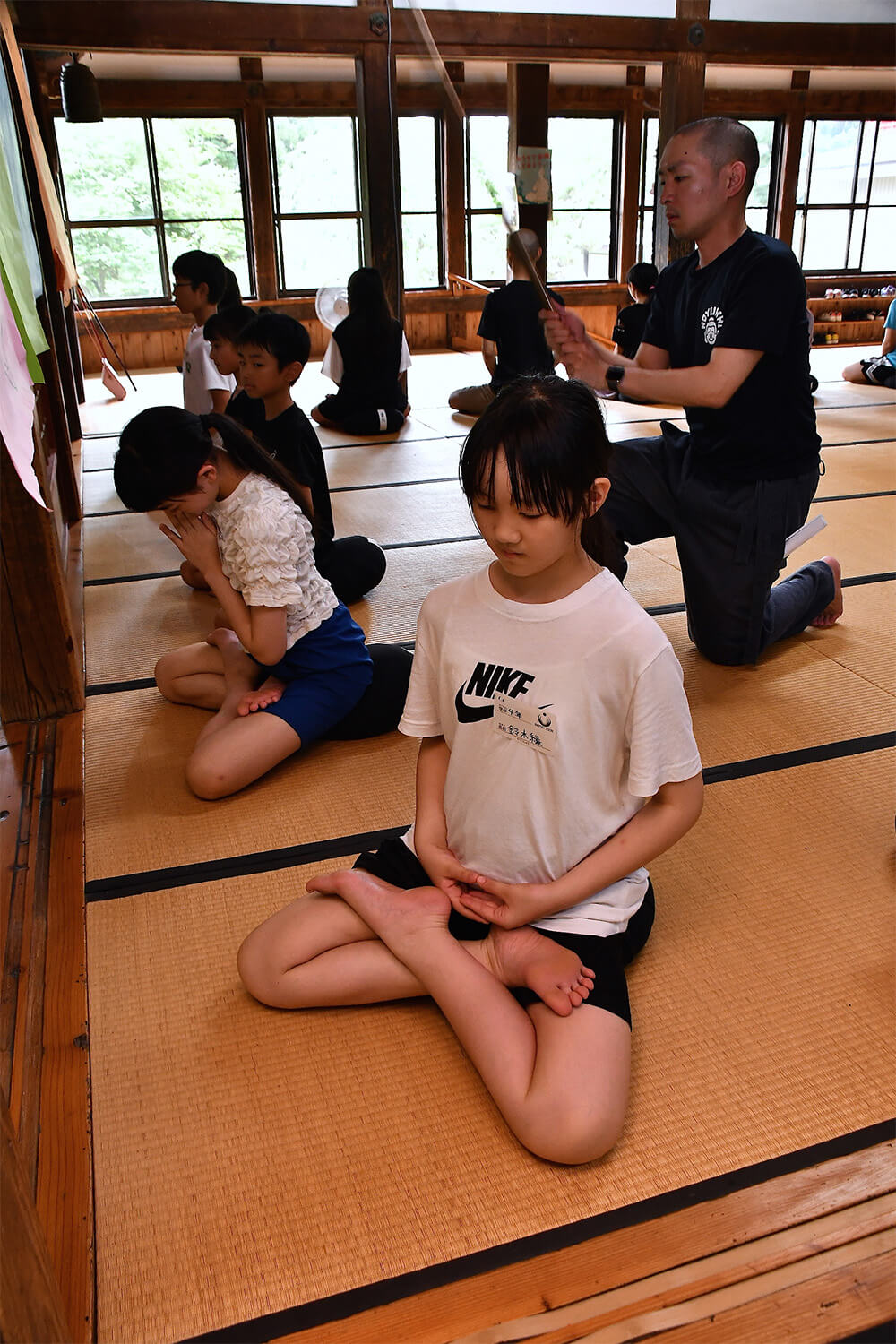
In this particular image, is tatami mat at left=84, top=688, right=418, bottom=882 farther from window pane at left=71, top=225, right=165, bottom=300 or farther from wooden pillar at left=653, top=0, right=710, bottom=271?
window pane at left=71, top=225, right=165, bottom=300

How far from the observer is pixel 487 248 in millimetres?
9258

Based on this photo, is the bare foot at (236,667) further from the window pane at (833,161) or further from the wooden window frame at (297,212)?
the window pane at (833,161)

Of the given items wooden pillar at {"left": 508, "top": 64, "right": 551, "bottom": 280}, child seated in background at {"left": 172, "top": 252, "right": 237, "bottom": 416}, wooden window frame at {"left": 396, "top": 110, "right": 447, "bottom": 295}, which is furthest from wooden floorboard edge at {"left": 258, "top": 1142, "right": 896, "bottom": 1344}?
wooden window frame at {"left": 396, "top": 110, "right": 447, "bottom": 295}

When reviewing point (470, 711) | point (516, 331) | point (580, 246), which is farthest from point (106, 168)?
point (470, 711)

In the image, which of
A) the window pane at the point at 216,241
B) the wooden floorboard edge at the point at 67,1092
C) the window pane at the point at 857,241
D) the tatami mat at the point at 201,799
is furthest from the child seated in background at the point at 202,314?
the window pane at the point at 857,241

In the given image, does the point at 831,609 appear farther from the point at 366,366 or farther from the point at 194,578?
the point at 366,366

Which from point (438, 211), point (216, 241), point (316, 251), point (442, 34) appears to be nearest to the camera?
point (442, 34)

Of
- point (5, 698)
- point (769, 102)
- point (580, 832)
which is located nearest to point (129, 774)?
point (5, 698)

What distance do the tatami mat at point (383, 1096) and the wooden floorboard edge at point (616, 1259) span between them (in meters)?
0.03

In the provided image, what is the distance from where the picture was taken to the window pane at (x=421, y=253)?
9.14 metres

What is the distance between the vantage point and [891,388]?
597 cm

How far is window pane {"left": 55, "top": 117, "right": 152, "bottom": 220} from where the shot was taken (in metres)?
8.05

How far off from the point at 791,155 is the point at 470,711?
32.7 feet

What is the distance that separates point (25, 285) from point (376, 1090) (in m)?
1.21
